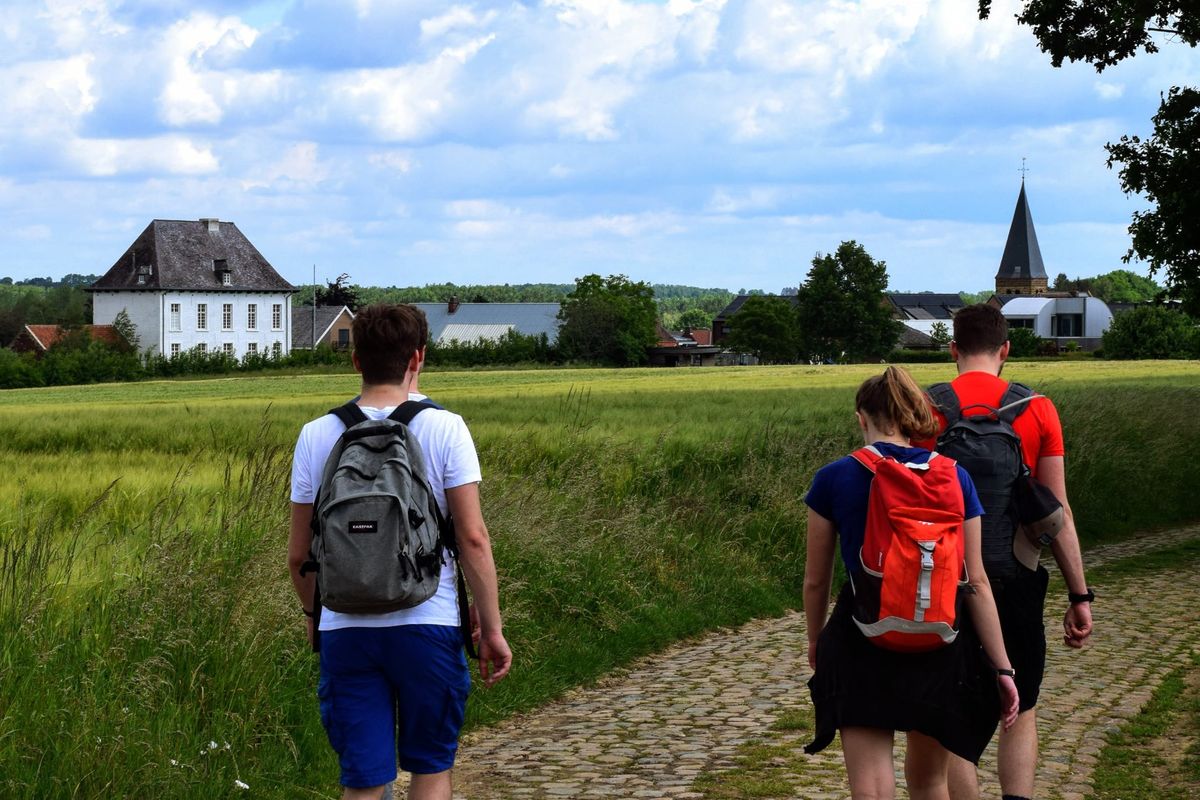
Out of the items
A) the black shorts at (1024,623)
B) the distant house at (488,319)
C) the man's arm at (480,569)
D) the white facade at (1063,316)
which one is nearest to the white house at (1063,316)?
the white facade at (1063,316)

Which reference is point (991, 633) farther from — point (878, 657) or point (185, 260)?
point (185, 260)

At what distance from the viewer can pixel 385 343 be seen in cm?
411

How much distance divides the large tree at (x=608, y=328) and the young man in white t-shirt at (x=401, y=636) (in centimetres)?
9871

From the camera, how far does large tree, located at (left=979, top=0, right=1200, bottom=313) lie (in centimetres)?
1853

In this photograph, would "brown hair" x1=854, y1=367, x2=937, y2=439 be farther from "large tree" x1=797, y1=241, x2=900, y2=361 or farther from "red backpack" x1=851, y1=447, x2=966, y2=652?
"large tree" x1=797, y1=241, x2=900, y2=361

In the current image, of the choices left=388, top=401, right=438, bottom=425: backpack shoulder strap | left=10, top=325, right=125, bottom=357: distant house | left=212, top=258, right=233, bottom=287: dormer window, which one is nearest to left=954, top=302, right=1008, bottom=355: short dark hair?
left=388, top=401, right=438, bottom=425: backpack shoulder strap

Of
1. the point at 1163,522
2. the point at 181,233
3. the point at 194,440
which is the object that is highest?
the point at 181,233

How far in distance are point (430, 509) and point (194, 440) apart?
10.8 metres

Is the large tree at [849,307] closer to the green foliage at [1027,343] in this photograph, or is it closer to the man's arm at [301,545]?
the green foliage at [1027,343]

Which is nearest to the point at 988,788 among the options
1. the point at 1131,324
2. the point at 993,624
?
the point at 993,624

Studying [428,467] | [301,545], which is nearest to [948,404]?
[428,467]

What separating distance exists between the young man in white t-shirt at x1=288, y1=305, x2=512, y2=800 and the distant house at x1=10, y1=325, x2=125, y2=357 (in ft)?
311

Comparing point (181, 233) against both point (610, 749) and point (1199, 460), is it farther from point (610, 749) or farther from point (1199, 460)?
point (610, 749)

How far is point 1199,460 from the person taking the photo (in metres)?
22.5
